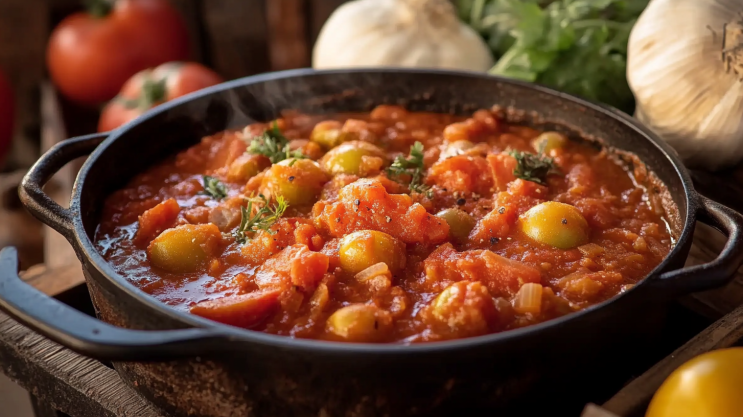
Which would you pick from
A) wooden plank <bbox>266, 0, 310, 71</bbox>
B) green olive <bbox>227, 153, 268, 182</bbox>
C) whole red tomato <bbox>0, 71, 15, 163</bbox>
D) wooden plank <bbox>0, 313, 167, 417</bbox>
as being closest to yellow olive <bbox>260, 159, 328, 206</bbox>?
green olive <bbox>227, 153, 268, 182</bbox>

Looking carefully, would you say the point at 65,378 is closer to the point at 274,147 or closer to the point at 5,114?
the point at 274,147

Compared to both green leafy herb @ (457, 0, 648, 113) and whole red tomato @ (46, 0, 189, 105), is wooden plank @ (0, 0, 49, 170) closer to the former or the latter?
whole red tomato @ (46, 0, 189, 105)

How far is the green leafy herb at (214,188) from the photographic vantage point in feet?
8.64

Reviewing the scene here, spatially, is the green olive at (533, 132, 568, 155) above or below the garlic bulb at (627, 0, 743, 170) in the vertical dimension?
below

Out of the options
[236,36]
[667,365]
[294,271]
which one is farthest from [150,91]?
[667,365]

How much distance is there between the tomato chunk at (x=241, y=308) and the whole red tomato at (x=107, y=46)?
377 cm

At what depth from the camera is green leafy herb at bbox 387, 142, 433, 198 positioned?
2.66 m

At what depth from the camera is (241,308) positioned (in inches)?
73.9

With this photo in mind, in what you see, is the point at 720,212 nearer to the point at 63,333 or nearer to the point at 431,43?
the point at 63,333

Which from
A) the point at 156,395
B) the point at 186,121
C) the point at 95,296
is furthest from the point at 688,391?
the point at 186,121

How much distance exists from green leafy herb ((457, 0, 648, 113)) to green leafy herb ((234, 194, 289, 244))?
1.49 meters

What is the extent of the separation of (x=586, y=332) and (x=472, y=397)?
309 mm

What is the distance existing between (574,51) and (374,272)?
1799mm

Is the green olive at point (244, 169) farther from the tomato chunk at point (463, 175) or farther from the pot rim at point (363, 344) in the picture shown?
the tomato chunk at point (463, 175)
